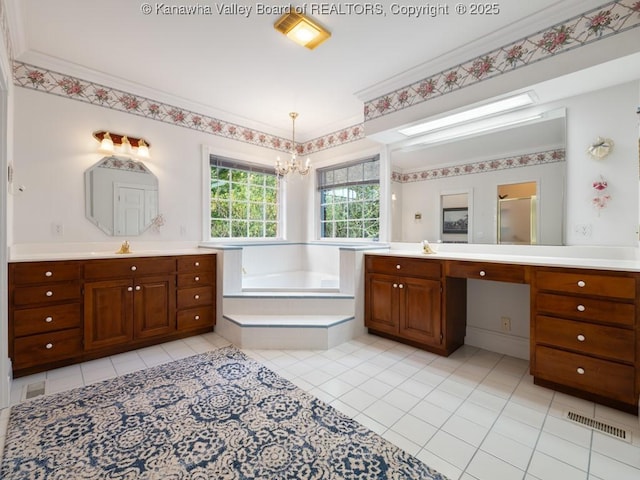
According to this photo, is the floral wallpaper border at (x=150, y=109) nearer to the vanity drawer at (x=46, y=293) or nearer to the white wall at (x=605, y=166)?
the vanity drawer at (x=46, y=293)

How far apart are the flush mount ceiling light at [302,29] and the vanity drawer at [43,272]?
2.51 metres

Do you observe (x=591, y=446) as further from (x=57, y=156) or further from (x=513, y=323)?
(x=57, y=156)

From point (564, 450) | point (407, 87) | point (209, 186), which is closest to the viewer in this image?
point (564, 450)

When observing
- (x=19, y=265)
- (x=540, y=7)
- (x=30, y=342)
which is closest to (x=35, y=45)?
(x=19, y=265)

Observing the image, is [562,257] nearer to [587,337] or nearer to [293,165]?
[587,337]

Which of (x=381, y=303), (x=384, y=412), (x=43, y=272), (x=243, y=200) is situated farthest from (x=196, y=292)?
(x=384, y=412)

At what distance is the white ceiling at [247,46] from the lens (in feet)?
6.98

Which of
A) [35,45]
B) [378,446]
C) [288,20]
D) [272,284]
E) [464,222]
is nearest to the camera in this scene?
[378,446]

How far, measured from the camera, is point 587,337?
6.28 feet

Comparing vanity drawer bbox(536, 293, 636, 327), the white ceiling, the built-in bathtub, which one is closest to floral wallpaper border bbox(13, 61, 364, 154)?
the white ceiling

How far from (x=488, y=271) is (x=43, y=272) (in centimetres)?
347

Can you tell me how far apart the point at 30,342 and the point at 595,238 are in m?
4.37

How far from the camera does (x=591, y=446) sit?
156cm

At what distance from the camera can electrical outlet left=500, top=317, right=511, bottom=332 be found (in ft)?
8.90
